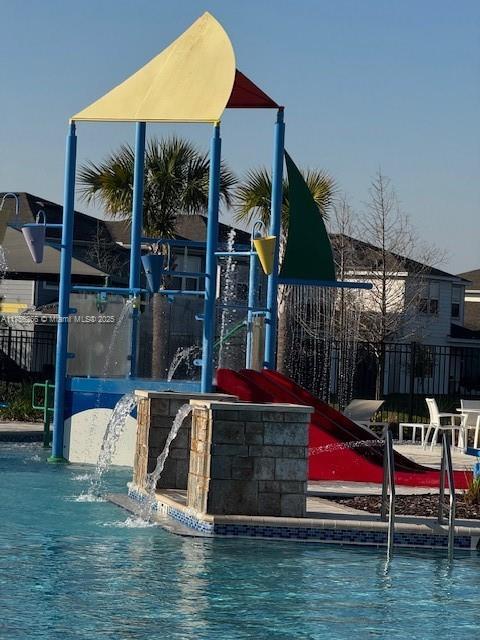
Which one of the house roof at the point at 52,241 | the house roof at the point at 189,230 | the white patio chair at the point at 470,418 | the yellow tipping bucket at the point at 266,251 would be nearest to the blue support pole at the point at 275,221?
the yellow tipping bucket at the point at 266,251

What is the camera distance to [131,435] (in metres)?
18.1

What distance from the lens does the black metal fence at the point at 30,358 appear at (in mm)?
32719

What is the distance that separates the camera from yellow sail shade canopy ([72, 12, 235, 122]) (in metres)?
A: 17.5

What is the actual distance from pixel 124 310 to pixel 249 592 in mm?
9313

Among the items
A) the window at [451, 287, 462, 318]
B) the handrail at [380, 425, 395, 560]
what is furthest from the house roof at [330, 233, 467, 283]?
the handrail at [380, 425, 395, 560]

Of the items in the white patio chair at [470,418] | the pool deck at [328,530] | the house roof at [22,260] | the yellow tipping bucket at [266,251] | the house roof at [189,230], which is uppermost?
the house roof at [189,230]

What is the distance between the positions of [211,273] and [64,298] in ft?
7.62

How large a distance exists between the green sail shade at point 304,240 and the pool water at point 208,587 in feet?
25.9

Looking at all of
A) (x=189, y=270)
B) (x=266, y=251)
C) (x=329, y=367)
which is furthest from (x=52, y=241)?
(x=266, y=251)

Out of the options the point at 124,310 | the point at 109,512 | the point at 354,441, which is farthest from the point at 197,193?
the point at 109,512

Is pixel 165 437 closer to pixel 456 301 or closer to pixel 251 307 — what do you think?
pixel 251 307

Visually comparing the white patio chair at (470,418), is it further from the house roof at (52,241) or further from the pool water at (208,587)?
the pool water at (208,587)

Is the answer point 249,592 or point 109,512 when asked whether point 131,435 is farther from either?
point 249,592

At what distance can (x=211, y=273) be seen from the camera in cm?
1734
